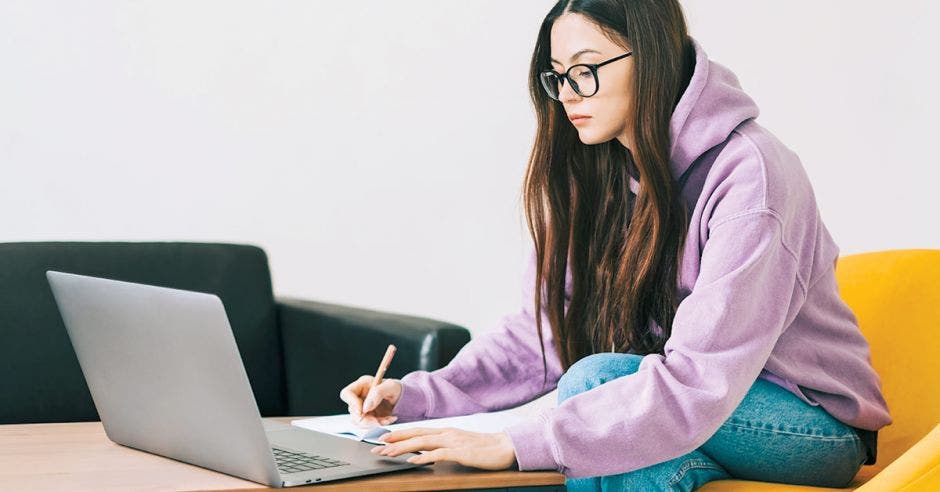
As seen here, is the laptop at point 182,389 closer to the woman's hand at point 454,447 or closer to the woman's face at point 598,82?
the woman's hand at point 454,447

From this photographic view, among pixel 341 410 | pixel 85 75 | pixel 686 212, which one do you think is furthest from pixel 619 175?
pixel 85 75

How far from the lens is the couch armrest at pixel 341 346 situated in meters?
1.71

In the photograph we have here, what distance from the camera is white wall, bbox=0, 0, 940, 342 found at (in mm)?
2199

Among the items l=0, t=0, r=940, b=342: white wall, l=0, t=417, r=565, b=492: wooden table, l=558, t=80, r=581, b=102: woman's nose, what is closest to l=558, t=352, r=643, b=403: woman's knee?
l=0, t=417, r=565, b=492: wooden table

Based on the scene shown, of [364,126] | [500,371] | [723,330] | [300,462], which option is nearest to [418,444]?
[300,462]

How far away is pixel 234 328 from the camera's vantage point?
2.01 m

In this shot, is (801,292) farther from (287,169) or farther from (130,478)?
(287,169)

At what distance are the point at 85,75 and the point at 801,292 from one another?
1503 mm

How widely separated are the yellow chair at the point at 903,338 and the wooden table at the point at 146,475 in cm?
55

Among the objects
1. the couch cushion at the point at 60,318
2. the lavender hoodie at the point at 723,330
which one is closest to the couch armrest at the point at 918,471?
the lavender hoodie at the point at 723,330

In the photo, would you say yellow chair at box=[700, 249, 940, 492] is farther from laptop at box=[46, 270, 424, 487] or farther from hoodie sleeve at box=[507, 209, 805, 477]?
laptop at box=[46, 270, 424, 487]

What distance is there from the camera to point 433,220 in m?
2.47

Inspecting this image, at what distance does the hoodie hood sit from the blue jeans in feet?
0.89

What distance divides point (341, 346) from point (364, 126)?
67 centimetres
